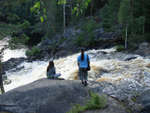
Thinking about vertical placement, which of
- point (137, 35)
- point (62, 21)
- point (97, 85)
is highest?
point (62, 21)

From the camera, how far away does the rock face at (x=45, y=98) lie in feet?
16.7

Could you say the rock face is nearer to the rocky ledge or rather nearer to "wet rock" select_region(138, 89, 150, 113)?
the rocky ledge

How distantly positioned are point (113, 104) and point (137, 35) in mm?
15142

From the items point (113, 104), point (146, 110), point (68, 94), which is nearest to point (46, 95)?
point (68, 94)

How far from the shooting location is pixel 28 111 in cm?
496

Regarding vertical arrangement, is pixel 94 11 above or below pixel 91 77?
above

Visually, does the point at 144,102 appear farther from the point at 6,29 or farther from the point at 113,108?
the point at 6,29

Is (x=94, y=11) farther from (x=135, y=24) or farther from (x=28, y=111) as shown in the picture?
(x=28, y=111)

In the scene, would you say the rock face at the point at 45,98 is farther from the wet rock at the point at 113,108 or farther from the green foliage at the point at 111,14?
the green foliage at the point at 111,14

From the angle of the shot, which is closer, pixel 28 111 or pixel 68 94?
pixel 28 111

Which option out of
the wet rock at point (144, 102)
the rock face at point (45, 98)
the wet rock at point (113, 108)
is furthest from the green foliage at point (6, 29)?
the wet rock at point (144, 102)

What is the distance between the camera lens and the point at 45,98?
551 cm

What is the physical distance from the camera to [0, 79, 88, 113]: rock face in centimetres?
509

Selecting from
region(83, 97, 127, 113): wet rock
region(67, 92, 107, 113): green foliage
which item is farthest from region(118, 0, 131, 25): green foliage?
region(67, 92, 107, 113): green foliage
